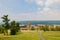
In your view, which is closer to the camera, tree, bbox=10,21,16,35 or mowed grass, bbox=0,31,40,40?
mowed grass, bbox=0,31,40,40

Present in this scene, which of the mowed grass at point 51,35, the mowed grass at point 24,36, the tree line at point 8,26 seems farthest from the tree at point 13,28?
the mowed grass at point 51,35

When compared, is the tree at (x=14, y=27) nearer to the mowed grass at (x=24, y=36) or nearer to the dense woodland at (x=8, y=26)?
the dense woodland at (x=8, y=26)

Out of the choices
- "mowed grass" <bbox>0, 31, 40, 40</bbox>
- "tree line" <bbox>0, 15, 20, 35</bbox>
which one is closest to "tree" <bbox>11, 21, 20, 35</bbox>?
"tree line" <bbox>0, 15, 20, 35</bbox>

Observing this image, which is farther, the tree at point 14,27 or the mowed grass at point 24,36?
the tree at point 14,27

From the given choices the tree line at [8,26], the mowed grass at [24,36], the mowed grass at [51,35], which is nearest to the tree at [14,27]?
the tree line at [8,26]

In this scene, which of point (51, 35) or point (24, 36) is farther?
point (51, 35)

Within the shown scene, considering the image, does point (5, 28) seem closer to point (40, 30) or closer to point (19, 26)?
point (19, 26)

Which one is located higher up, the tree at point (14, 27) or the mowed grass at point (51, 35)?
the tree at point (14, 27)

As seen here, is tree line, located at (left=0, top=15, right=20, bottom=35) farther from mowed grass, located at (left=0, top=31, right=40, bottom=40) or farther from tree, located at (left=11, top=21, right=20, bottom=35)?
mowed grass, located at (left=0, top=31, right=40, bottom=40)

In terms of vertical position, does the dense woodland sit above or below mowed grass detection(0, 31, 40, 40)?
above

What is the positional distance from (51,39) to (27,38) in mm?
1017

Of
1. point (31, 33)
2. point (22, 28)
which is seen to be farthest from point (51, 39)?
point (22, 28)

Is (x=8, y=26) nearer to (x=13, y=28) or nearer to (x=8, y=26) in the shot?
(x=8, y=26)

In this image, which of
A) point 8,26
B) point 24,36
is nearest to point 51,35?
point 24,36
